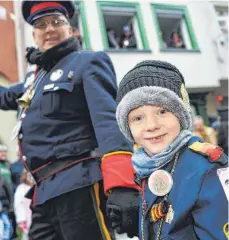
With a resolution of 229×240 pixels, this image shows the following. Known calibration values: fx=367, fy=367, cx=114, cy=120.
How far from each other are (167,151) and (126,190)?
12.8 inches

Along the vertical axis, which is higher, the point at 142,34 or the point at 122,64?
the point at 142,34

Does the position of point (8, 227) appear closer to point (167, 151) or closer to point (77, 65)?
point (77, 65)

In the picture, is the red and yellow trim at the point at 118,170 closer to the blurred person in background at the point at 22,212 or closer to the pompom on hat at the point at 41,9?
the pompom on hat at the point at 41,9

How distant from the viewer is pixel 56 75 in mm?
1873

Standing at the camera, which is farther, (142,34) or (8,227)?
(142,34)

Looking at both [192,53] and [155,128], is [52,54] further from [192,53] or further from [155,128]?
[192,53]

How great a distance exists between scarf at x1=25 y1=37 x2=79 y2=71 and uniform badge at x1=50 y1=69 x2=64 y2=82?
3.0 inches

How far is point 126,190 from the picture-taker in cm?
146

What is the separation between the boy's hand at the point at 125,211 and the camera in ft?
4.50

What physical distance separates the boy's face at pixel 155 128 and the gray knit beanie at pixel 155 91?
0.08ft

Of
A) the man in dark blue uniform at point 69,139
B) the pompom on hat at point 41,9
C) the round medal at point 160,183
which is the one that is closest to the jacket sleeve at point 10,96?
the man in dark blue uniform at point 69,139

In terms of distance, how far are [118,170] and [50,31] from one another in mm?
888

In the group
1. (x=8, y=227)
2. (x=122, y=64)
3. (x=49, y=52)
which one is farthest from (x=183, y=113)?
(x=122, y=64)

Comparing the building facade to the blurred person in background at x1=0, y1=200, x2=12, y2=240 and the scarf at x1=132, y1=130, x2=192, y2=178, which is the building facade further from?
the scarf at x1=132, y1=130, x2=192, y2=178
